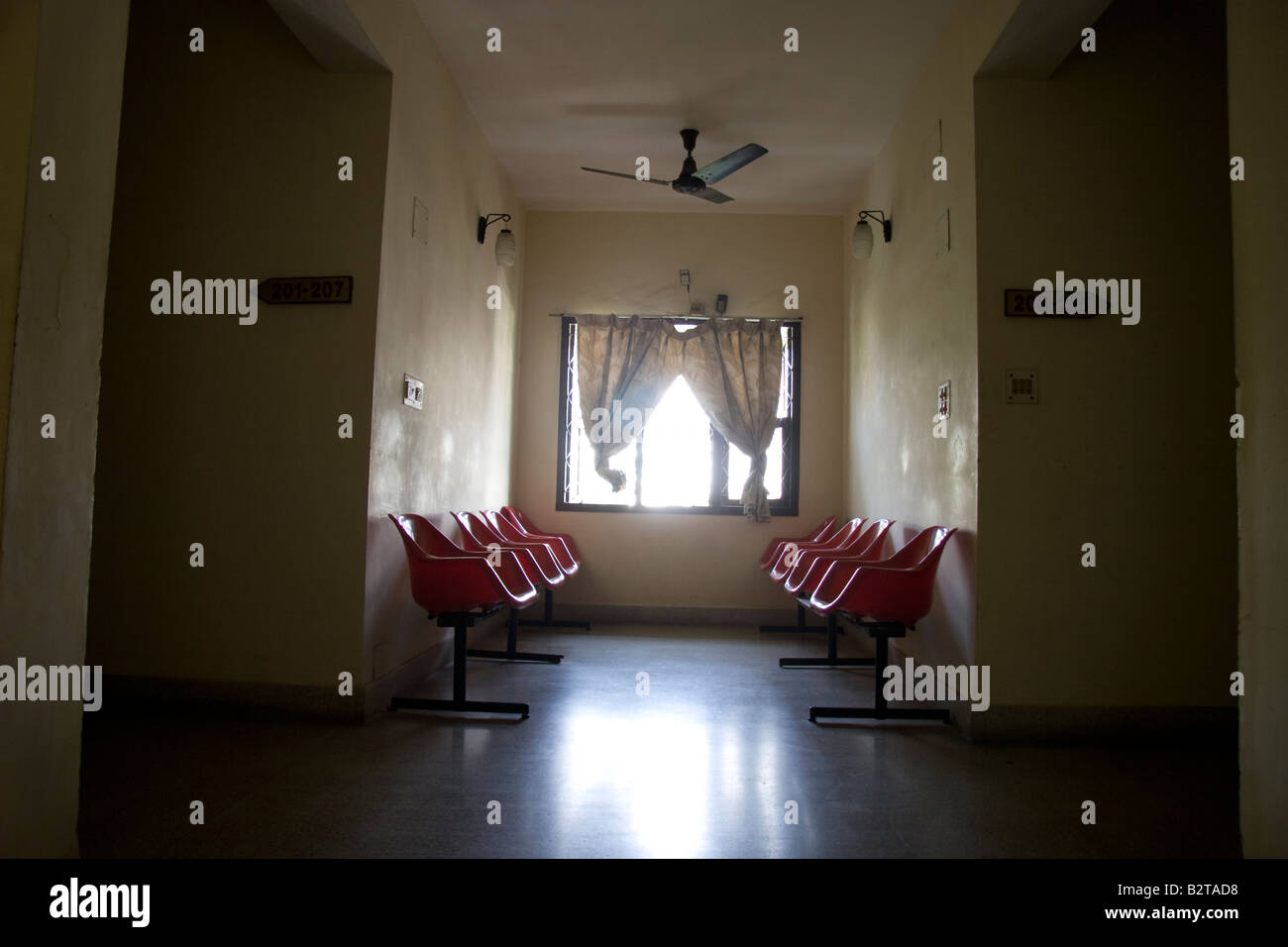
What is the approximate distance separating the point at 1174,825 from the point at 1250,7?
2255 millimetres

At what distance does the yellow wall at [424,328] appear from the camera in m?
3.46

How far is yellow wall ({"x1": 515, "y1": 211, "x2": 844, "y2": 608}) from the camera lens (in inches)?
247

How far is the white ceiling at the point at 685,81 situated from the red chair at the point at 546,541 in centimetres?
260

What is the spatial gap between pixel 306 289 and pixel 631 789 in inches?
99.0

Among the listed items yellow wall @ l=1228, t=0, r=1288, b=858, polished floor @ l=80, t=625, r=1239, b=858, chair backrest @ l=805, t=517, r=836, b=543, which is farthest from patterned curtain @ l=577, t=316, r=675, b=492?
yellow wall @ l=1228, t=0, r=1288, b=858

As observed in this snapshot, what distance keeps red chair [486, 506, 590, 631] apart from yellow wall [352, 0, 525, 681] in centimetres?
22

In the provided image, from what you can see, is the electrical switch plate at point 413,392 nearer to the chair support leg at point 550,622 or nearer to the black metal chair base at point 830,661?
the chair support leg at point 550,622

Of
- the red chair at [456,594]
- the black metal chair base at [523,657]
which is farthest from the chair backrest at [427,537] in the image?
the black metal chair base at [523,657]

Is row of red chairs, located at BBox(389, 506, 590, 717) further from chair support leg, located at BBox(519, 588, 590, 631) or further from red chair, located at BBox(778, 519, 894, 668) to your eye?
red chair, located at BBox(778, 519, 894, 668)

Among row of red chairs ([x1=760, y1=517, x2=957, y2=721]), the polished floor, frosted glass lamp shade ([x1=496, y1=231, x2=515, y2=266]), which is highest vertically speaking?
frosted glass lamp shade ([x1=496, y1=231, x2=515, y2=266])

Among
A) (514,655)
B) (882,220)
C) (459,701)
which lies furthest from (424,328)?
(882,220)

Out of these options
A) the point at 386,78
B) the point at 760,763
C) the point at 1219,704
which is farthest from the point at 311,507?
the point at 1219,704

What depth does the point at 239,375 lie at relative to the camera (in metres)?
3.46

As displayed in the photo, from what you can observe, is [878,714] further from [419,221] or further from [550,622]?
[419,221]
